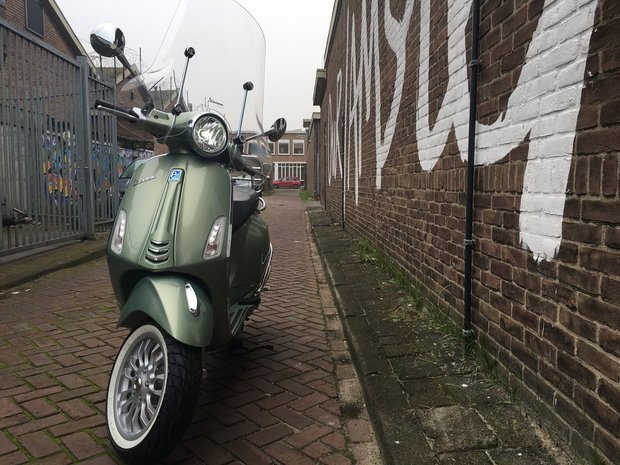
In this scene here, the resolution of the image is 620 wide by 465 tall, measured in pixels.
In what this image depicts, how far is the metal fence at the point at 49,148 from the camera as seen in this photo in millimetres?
6082

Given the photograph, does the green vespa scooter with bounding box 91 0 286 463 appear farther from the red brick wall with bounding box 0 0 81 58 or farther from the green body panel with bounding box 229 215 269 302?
the red brick wall with bounding box 0 0 81 58

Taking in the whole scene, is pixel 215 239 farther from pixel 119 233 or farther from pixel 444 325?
pixel 444 325

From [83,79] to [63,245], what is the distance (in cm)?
267

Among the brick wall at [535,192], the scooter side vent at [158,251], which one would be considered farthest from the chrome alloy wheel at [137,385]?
the brick wall at [535,192]

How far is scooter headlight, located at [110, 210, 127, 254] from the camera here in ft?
7.89

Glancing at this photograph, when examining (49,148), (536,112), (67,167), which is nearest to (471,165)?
(536,112)

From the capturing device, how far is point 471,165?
279 cm

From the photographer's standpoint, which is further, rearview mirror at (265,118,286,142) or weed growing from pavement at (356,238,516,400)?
rearview mirror at (265,118,286,142)

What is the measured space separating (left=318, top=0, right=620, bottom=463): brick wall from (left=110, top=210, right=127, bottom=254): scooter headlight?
6.15ft

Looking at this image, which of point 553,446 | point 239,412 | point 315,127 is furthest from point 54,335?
point 315,127

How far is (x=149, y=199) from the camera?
2.43 meters

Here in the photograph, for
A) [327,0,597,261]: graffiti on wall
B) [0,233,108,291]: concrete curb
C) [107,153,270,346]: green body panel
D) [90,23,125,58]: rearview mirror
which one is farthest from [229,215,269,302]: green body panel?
[0,233,108,291]: concrete curb

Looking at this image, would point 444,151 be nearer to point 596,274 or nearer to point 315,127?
point 596,274

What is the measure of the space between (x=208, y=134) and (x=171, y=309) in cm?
94
